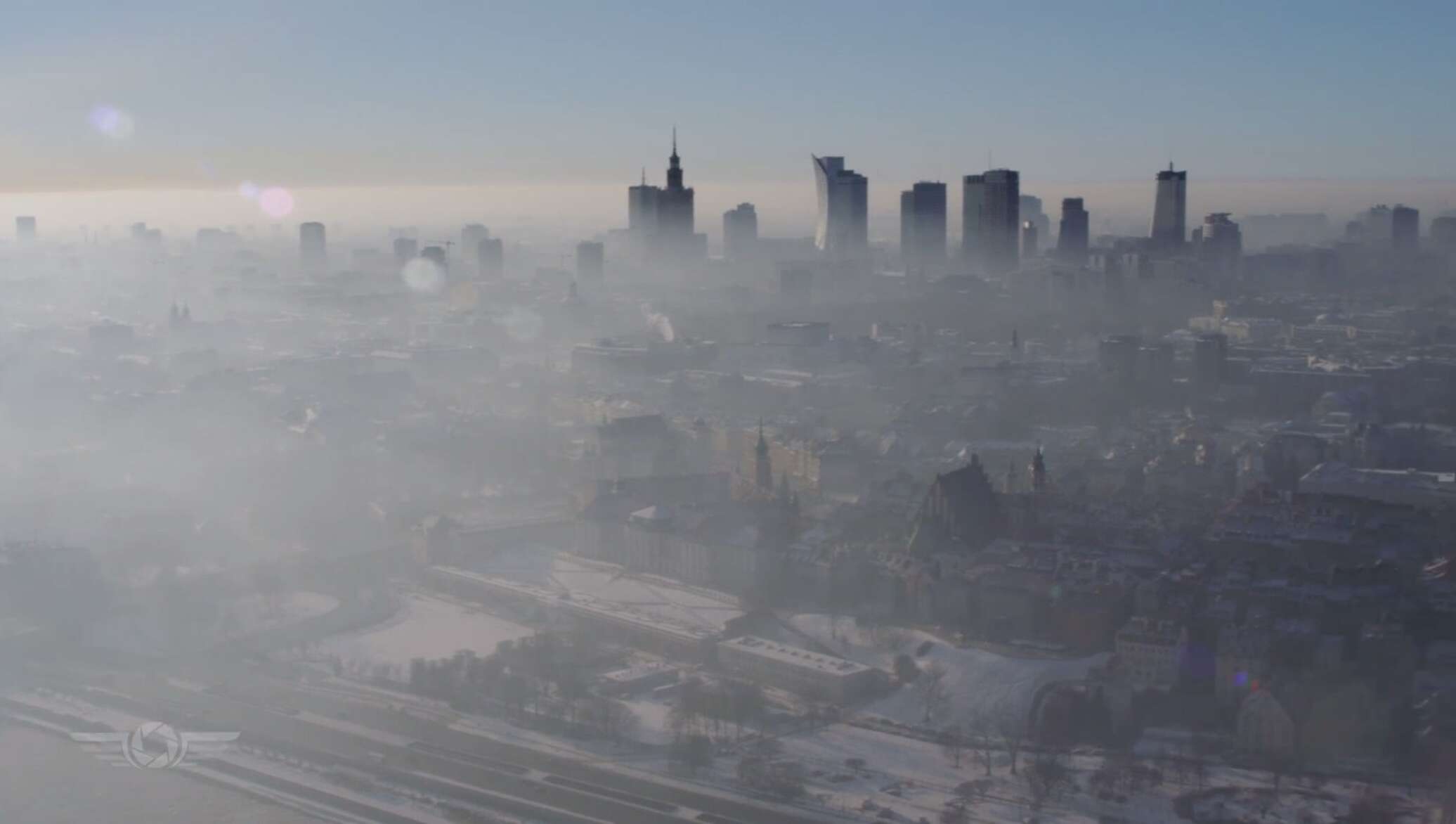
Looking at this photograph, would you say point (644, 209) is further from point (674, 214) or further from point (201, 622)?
point (201, 622)

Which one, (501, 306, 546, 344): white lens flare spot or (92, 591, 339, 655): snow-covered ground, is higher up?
(501, 306, 546, 344): white lens flare spot

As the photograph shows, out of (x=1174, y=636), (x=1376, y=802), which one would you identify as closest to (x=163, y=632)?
(x=1174, y=636)

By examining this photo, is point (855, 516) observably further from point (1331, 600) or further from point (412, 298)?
point (412, 298)

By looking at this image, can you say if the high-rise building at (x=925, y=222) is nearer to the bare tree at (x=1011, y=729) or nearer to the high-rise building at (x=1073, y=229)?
the high-rise building at (x=1073, y=229)

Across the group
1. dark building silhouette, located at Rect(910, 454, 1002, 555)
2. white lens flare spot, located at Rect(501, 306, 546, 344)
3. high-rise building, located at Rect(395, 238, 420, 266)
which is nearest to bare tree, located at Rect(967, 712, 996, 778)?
dark building silhouette, located at Rect(910, 454, 1002, 555)

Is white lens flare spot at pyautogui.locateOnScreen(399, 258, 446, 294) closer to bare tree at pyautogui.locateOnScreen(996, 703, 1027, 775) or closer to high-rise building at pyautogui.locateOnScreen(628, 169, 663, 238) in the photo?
high-rise building at pyautogui.locateOnScreen(628, 169, 663, 238)

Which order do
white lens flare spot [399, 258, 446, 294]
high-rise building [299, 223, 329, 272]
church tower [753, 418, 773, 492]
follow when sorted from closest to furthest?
church tower [753, 418, 773, 492]
white lens flare spot [399, 258, 446, 294]
high-rise building [299, 223, 329, 272]
